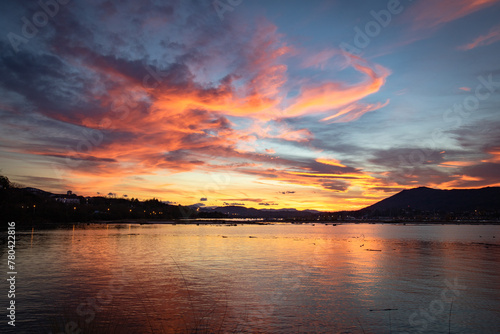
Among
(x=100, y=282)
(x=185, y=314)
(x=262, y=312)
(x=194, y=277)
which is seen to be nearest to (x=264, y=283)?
(x=194, y=277)

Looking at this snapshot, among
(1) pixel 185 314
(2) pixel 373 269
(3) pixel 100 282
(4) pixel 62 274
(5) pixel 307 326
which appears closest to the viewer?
(5) pixel 307 326

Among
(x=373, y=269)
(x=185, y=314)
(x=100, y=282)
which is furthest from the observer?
(x=373, y=269)

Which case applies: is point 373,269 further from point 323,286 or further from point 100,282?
point 100,282

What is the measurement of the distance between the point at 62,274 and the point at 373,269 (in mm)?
33254

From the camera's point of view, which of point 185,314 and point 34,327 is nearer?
point 34,327

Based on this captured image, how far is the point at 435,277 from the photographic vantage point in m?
35.6

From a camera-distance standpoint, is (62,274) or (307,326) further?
(62,274)

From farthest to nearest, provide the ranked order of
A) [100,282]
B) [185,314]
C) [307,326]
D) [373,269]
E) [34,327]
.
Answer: [373,269] < [100,282] < [185,314] < [307,326] < [34,327]

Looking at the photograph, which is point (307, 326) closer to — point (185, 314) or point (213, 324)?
point (213, 324)

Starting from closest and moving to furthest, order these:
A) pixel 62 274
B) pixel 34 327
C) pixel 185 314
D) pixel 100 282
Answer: pixel 34 327
pixel 185 314
pixel 100 282
pixel 62 274

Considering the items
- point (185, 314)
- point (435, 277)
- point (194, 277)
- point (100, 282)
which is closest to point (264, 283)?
point (194, 277)

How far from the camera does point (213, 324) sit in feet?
63.4

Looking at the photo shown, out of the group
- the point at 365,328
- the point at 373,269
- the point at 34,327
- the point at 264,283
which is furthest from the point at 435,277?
the point at 34,327

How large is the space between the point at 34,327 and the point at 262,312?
12.5m
